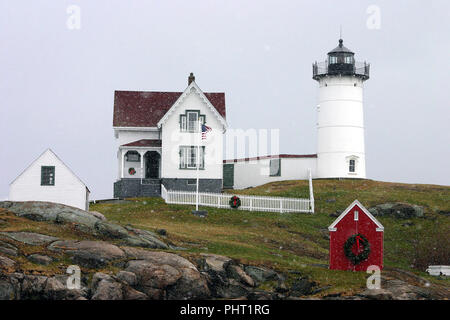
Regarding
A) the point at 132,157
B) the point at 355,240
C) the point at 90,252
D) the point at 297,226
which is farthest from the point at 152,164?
the point at 90,252

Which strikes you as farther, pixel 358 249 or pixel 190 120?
pixel 190 120

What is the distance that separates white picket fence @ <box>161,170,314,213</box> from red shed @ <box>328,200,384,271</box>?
14.4 m

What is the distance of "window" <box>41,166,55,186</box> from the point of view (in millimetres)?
43156

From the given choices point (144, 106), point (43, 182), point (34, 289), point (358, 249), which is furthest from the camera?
point (144, 106)

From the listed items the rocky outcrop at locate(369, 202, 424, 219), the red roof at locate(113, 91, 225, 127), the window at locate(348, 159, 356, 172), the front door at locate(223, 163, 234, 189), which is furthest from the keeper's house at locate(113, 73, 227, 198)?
the window at locate(348, 159, 356, 172)

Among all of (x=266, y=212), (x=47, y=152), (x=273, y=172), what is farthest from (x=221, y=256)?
(x=273, y=172)

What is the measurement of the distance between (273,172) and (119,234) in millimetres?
29277

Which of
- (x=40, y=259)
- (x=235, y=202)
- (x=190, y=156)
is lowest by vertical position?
(x=40, y=259)

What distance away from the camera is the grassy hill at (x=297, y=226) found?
37.5 m

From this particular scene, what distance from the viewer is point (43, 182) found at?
43219 millimetres

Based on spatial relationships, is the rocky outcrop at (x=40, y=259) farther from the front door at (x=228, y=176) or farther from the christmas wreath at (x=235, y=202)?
the front door at (x=228, y=176)

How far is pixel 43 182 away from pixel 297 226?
15.2 meters

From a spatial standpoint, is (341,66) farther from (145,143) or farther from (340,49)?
(145,143)

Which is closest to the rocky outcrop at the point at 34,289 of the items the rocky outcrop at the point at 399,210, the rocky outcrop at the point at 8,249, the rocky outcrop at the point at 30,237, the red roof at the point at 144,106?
the rocky outcrop at the point at 8,249
